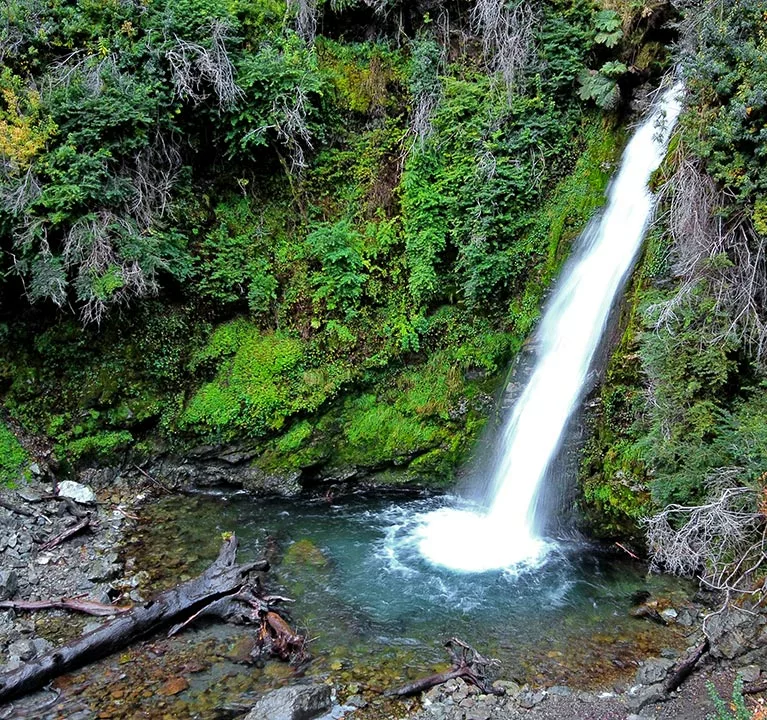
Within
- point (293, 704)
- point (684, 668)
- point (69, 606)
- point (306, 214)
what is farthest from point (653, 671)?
point (306, 214)

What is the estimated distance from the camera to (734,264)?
18.6 feet

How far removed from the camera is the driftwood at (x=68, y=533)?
22.8 feet

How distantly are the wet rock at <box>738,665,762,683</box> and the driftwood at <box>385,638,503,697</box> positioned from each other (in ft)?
6.63

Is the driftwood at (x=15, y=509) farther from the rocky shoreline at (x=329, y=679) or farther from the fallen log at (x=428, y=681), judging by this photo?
the fallen log at (x=428, y=681)

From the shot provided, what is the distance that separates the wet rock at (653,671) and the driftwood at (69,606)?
5076 millimetres

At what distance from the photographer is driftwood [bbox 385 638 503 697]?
16.0 feet

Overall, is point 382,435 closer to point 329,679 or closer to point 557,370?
point 557,370

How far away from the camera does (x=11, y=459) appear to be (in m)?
7.75

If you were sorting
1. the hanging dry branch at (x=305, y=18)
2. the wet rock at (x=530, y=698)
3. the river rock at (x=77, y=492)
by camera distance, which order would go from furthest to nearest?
the hanging dry branch at (x=305, y=18) < the river rock at (x=77, y=492) < the wet rock at (x=530, y=698)

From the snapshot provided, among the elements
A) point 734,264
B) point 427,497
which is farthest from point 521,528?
point 734,264

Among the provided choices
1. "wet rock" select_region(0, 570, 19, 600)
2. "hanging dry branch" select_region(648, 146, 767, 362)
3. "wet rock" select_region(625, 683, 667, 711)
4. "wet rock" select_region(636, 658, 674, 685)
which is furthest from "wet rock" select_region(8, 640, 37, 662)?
"hanging dry branch" select_region(648, 146, 767, 362)

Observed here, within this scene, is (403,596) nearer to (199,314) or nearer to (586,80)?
(199,314)

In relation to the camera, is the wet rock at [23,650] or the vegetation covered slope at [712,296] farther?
the vegetation covered slope at [712,296]

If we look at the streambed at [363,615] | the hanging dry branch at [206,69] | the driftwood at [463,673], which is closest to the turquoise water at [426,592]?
the streambed at [363,615]
